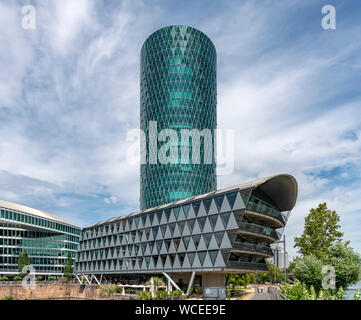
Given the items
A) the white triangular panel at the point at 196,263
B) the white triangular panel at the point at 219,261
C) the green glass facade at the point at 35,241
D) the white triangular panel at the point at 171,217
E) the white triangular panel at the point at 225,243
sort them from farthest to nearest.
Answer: the green glass facade at the point at 35,241, the white triangular panel at the point at 171,217, the white triangular panel at the point at 196,263, the white triangular panel at the point at 219,261, the white triangular panel at the point at 225,243

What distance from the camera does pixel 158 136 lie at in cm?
14950

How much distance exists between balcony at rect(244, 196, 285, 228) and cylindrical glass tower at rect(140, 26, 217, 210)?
6966 cm

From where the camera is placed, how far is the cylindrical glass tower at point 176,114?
14188cm

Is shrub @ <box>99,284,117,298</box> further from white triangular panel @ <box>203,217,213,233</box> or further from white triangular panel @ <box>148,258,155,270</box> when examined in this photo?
white triangular panel @ <box>203,217,213,233</box>

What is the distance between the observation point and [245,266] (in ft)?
212

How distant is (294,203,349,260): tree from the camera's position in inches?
2420

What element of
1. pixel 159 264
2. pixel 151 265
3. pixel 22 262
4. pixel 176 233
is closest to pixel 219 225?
pixel 176 233

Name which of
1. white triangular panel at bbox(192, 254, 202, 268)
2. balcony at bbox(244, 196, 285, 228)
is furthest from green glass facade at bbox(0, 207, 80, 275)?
balcony at bbox(244, 196, 285, 228)

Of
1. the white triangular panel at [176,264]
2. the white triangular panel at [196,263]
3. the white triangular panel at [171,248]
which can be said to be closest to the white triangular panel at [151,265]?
the white triangular panel at [171,248]

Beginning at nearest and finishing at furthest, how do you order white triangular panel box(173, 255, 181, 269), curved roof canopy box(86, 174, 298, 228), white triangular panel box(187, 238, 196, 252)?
1. white triangular panel box(187, 238, 196, 252)
2. curved roof canopy box(86, 174, 298, 228)
3. white triangular panel box(173, 255, 181, 269)

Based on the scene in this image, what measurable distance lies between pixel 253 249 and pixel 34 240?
347 ft

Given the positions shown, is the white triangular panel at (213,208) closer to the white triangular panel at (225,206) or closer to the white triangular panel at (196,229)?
the white triangular panel at (225,206)

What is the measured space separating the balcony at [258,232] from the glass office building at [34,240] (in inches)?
3742
